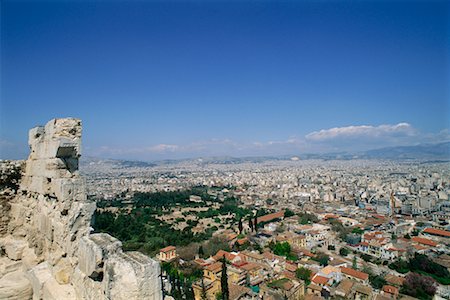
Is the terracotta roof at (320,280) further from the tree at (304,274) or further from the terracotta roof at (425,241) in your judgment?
the terracotta roof at (425,241)

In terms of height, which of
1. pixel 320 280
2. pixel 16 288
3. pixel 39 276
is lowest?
pixel 320 280

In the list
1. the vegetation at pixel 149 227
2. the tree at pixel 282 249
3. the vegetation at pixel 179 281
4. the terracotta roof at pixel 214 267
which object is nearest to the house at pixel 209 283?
the terracotta roof at pixel 214 267

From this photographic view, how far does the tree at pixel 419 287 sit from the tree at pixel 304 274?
217 inches

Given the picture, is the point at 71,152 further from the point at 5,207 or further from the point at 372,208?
the point at 372,208

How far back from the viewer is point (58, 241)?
11.8 ft

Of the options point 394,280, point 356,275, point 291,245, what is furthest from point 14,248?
point 291,245

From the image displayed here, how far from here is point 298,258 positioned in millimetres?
26922

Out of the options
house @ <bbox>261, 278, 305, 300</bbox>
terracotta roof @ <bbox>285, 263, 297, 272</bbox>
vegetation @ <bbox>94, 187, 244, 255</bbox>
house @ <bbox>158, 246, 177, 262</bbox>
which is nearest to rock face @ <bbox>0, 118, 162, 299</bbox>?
house @ <bbox>261, 278, 305, 300</bbox>

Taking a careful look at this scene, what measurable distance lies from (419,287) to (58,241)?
2250 centimetres

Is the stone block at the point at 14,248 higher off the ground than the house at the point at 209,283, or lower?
higher

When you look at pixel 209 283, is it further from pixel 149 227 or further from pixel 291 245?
pixel 149 227

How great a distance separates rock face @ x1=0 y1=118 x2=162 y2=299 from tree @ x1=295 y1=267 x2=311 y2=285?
1955 cm

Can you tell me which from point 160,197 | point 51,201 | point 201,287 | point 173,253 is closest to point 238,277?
point 201,287

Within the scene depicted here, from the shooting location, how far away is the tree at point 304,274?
21.0 metres
